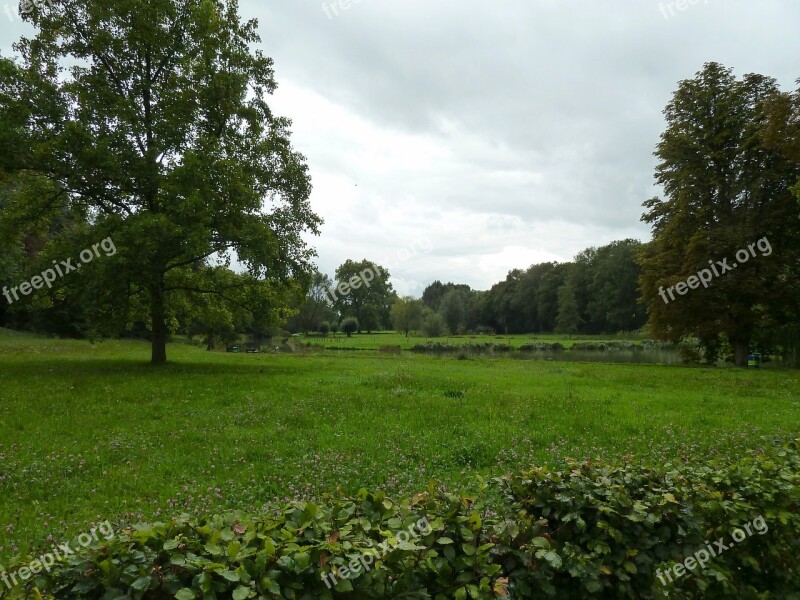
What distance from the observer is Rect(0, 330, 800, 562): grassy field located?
6.14 m

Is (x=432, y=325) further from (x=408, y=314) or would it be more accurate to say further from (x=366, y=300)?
(x=366, y=300)

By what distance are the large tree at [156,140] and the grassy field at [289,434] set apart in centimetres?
515

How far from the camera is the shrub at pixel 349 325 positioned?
98.5 meters

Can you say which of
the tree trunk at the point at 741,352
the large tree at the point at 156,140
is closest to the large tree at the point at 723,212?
the tree trunk at the point at 741,352

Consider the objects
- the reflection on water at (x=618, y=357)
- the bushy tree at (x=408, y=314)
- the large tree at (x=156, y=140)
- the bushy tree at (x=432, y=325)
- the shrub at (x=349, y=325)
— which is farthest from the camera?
the shrub at (x=349, y=325)

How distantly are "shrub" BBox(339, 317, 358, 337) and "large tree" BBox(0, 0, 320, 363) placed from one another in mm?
76366

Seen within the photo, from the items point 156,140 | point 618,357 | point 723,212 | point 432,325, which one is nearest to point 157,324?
point 156,140

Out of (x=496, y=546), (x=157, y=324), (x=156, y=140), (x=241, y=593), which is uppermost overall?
(x=156, y=140)

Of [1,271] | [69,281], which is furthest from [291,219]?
[1,271]

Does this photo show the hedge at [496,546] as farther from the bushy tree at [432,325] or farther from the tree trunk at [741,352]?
the bushy tree at [432,325]

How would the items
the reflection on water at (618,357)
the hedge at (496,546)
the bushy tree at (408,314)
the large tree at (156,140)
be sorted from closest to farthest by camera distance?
the hedge at (496,546), the large tree at (156,140), the reflection on water at (618,357), the bushy tree at (408,314)

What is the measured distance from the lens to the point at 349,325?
325 ft

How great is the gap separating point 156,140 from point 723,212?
3043 cm

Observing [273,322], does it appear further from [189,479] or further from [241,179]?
[189,479]
